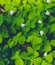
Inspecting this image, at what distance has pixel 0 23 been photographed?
252 centimetres

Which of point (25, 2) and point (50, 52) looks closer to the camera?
point (50, 52)

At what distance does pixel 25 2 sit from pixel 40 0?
0.13m

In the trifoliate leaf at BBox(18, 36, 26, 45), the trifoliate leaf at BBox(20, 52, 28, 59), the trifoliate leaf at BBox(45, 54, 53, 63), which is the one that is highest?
the trifoliate leaf at BBox(18, 36, 26, 45)

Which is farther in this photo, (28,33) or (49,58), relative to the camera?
(28,33)

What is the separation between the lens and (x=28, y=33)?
2.54 meters

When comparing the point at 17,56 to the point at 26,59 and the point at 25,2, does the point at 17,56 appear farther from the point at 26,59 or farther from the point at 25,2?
the point at 25,2

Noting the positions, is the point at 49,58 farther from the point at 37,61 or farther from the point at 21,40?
the point at 21,40

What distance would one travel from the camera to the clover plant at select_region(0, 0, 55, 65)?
2.45m

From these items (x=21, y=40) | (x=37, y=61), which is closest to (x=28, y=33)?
(x=21, y=40)

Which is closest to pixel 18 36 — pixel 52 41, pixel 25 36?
pixel 25 36

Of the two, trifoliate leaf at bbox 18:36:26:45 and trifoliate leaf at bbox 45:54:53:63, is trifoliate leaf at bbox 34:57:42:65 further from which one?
trifoliate leaf at bbox 18:36:26:45

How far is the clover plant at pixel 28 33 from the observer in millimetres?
2447

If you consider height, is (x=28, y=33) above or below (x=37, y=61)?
above

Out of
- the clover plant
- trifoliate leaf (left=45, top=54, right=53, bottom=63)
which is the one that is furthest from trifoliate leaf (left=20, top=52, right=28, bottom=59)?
trifoliate leaf (left=45, top=54, right=53, bottom=63)
